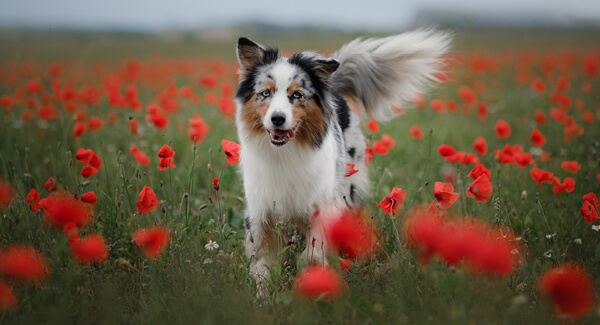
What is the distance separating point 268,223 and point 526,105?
7.36 metres

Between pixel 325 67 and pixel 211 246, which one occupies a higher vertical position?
pixel 325 67

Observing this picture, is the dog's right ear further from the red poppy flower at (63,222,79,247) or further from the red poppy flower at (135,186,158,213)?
the red poppy flower at (63,222,79,247)

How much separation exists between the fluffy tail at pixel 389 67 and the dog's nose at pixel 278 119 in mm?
1719

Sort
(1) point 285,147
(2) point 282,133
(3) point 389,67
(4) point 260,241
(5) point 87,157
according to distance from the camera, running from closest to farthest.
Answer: (5) point 87,157 → (2) point 282,133 → (1) point 285,147 → (4) point 260,241 → (3) point 389,67

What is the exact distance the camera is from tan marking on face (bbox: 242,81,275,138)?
9.51 ft

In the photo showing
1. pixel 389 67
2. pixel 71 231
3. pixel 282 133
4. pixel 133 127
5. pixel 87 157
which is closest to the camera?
pixel 71 231

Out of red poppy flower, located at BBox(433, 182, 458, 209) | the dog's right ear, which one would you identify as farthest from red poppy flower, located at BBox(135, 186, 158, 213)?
red poppy flower, located at BBox(433, 182, 458, 209)

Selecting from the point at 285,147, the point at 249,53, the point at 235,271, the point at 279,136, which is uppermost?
the point at 249,53

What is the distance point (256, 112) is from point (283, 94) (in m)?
0.24

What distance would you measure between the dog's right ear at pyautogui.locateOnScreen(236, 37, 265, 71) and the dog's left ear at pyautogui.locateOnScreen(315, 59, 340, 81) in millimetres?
452

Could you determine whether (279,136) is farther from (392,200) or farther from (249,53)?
(392,200)

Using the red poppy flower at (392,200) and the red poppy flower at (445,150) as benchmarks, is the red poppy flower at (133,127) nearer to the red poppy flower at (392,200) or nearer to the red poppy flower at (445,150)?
the red poppy flower at (392,200)

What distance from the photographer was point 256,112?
295 centimetres

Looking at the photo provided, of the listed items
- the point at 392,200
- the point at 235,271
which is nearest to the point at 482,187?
the point at 392,200
